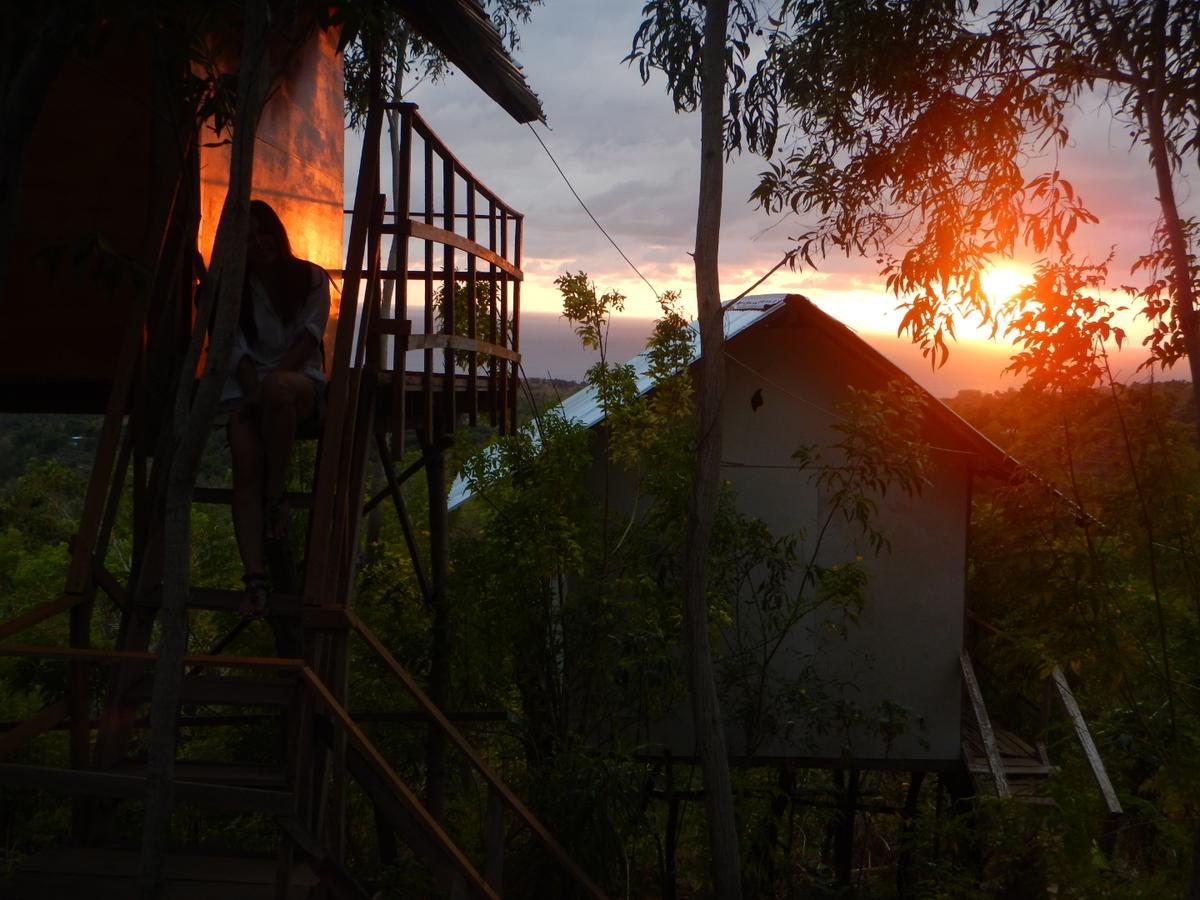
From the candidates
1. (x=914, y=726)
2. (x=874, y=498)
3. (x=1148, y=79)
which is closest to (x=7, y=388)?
(x=1148, y=79)

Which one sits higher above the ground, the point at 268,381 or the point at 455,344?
the point at 455,344

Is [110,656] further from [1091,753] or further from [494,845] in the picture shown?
[1091,753]

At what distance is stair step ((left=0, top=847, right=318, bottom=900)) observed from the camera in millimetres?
5301

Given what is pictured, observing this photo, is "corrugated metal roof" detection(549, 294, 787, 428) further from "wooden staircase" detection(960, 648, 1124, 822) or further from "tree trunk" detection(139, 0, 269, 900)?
"tree trunk" detection(139, 0, 269, 900)

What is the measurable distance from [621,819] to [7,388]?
16.7 feet

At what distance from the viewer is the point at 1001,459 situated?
12992 mm

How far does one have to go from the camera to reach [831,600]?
12562mm

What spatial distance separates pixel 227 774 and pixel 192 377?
6.56 feet


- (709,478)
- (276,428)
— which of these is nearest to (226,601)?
(276,428)

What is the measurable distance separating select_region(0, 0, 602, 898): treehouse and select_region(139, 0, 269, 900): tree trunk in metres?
0.07

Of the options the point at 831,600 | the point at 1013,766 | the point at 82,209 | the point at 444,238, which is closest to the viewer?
the point at 82,209

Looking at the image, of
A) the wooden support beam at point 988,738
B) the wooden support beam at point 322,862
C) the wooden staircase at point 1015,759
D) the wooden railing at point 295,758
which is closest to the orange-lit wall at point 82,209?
the wooden railing at point 295,758

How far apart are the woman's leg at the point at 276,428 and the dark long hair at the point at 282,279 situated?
0.43m

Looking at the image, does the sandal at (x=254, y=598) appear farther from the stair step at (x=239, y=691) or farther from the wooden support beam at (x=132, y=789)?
the wooden support beam at (x=132, y=789)
